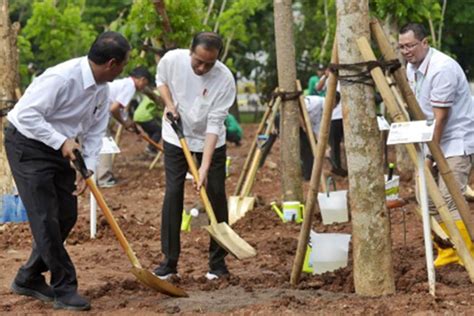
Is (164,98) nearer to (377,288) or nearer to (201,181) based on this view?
(201,181)

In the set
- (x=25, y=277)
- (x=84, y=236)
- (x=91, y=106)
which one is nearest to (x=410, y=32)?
(x=91, y=106)

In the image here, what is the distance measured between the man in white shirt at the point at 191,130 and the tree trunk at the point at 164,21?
560 cm

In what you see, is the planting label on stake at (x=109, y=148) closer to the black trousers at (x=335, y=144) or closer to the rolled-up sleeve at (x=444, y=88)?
the rolled-up sleeve at (x=444, y=88)

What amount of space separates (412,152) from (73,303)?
2.49 meters

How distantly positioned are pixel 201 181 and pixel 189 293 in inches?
34.8

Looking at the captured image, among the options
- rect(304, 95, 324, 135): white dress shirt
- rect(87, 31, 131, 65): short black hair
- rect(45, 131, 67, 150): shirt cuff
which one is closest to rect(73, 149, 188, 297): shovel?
rect(45, 131, 67, 150): shirt cuff

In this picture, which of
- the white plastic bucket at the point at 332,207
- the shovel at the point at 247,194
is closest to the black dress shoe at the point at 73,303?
the white plastic bucket at the point at 332,207

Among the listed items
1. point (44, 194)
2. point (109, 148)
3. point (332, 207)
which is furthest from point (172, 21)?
point (44, 194)

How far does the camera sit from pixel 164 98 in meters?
8.56

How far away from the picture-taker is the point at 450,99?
26.5 ft

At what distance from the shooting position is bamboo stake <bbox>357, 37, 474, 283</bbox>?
700 cm

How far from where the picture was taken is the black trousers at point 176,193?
8492 millimetres

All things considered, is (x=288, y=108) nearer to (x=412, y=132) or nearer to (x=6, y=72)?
(x=6, y=72)

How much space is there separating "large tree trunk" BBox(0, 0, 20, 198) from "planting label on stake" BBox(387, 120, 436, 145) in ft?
22.7
